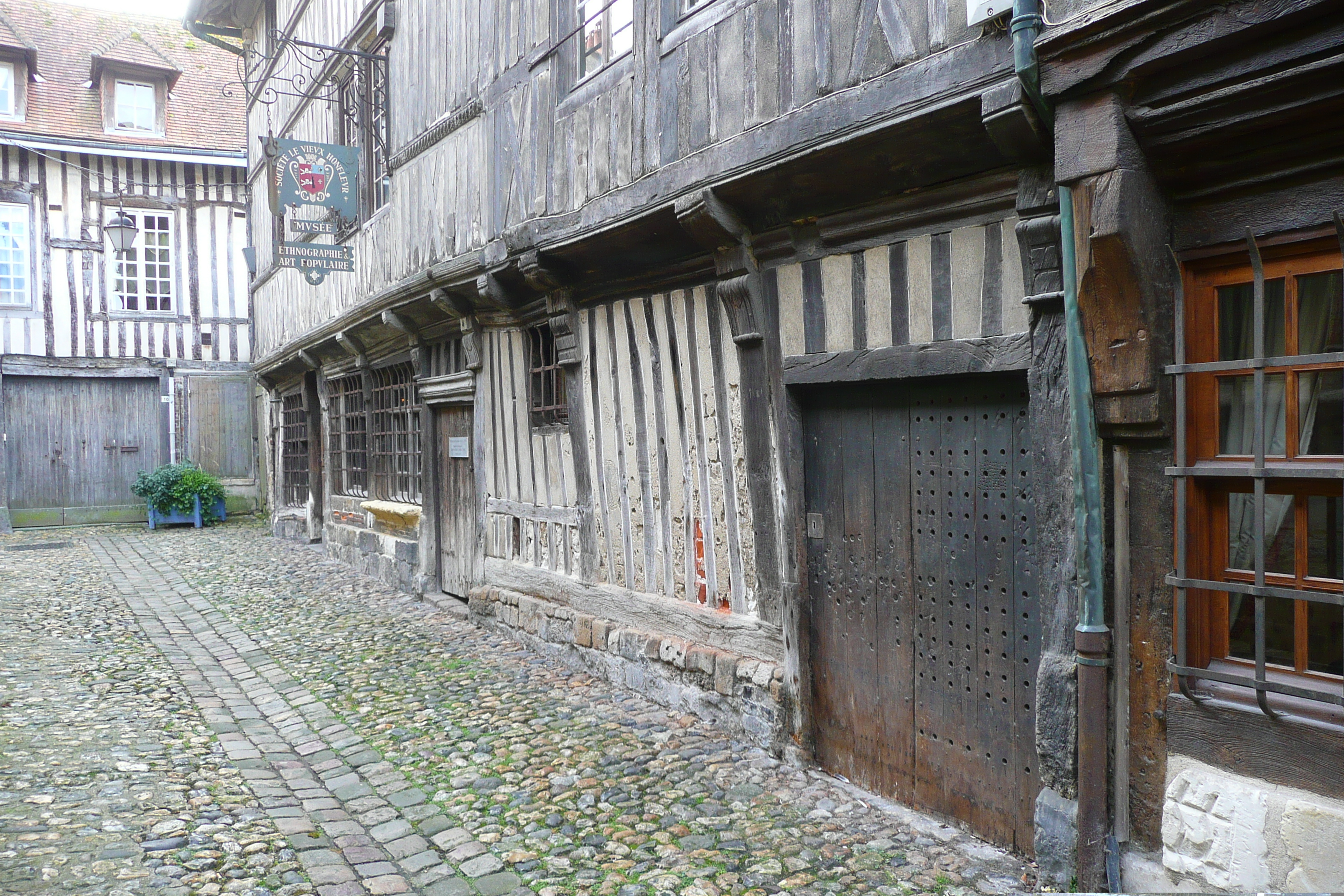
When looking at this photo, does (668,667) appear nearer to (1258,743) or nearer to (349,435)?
(1258,743)

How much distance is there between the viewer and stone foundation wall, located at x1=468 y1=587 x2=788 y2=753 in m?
4.27

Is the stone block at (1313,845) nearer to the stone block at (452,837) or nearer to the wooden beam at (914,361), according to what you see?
the wooden beam at (914,361)

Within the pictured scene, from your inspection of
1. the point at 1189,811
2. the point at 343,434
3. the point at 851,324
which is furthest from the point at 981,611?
the point at 343,434

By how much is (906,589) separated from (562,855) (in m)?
1.65

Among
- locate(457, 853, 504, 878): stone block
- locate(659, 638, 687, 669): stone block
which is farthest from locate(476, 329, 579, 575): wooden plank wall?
locate(457, 853, 504, 878): stone block

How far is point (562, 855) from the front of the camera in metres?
3.31

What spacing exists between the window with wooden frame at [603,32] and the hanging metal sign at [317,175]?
13.0ft

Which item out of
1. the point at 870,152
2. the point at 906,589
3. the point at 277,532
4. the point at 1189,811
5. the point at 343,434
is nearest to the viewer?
the point at 1189,811

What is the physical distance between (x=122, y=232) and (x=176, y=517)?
15.4 ft

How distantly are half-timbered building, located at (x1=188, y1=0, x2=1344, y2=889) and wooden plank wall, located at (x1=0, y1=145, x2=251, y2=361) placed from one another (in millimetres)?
11651

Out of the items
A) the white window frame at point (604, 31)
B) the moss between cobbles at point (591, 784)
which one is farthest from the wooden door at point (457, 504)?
the white window frame at point (604, 31)

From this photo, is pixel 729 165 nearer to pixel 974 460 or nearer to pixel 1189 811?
pixel 974 460

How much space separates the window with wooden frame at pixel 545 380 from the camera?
623cm

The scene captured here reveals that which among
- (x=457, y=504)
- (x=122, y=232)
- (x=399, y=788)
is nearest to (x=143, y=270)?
(x=122, y=232)
